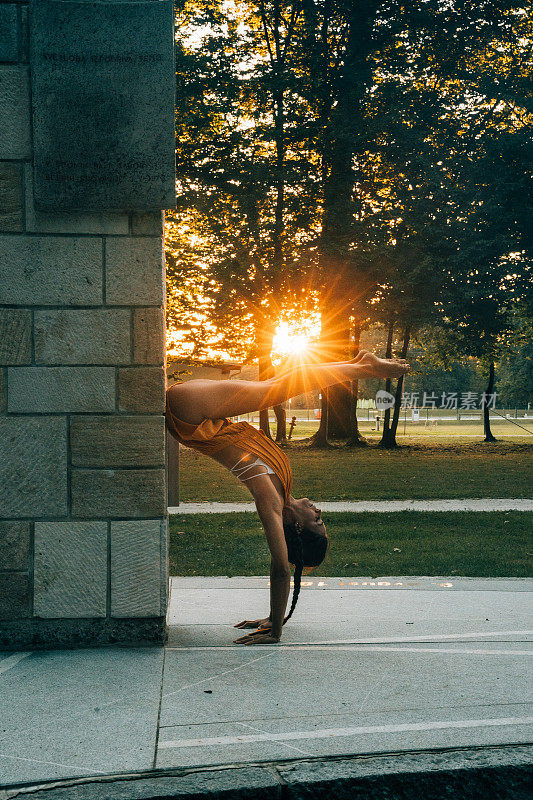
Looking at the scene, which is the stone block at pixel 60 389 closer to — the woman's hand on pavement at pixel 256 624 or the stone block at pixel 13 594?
the stone block at pixel 13 594

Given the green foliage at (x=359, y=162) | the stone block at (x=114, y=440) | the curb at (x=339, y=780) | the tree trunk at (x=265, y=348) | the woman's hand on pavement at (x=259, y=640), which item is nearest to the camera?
the curb at (x=339, y=780)

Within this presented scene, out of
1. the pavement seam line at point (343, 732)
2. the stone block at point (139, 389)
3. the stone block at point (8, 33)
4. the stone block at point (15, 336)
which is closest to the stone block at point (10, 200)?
the stone block at point (15, 336)

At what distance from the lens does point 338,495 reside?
14312 mm

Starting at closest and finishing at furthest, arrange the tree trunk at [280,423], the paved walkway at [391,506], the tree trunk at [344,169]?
the paved walkway at [391,506], the tree trunk at [344,169], the tree trunk at [280,423]

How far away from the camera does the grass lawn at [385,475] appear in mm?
14859

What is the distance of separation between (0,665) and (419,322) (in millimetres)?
21677

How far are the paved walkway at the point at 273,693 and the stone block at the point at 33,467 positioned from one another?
77cm

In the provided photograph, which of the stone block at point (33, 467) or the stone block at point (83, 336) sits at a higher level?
the stone block at point (83, 336)

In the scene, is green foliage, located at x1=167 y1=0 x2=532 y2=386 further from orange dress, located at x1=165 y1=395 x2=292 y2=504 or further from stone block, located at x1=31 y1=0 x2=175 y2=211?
orange dress, located at x1=165 y1=395 x2=292 y2=504

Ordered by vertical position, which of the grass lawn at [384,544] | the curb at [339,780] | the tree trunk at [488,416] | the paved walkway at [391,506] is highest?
the curb at [339,780]

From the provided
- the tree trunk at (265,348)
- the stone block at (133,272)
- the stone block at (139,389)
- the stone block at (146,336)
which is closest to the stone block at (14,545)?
the stone block at (139,389)

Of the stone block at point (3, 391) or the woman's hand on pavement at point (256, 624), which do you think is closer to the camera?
the stone block at point (3, 391)

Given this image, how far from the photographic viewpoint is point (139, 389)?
170 inches

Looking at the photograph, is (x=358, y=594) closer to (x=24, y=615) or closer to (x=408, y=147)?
(x=24, y=615)
